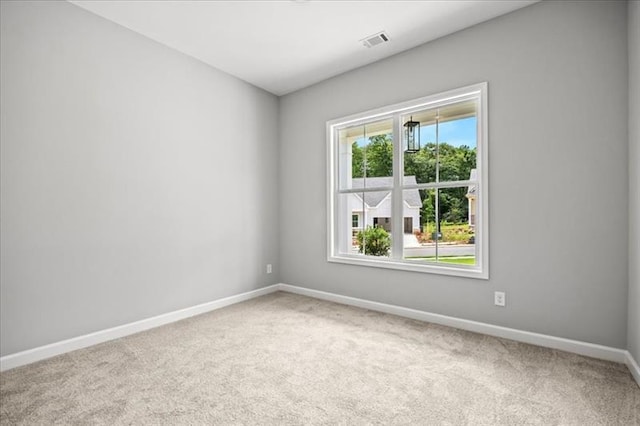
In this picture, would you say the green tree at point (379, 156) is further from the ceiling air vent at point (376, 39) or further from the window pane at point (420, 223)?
the ceiling air vent at point (376, 39)

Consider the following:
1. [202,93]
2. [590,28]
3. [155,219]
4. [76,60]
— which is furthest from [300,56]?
[590,28]

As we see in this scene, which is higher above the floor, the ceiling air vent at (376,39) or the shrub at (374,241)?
the ceiling air vent at (376,39)

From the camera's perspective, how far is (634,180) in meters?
2.07

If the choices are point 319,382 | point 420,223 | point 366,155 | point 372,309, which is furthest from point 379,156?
point 319,382

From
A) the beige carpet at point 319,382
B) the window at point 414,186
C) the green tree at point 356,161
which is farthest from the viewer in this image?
the green tree at point 356,161

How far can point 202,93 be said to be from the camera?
3.47 metres

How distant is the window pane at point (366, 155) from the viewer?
11.8 ft

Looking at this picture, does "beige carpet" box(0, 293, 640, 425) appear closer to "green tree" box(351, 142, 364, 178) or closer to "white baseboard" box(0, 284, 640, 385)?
"white baseboard" box(0, 284, 640, 385)

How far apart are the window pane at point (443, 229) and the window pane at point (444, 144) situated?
0.17 meters

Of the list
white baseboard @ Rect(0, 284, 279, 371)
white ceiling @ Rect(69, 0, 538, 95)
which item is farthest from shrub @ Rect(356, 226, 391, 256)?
white ceiling @ Rect(69, 0, 538, 95)

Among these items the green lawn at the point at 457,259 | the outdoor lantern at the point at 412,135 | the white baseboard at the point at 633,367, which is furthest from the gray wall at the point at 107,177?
the white baseboard at the point at 633,367

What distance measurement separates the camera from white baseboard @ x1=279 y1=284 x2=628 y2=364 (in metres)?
2.26

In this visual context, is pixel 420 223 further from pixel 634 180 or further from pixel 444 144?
pixel 634 180

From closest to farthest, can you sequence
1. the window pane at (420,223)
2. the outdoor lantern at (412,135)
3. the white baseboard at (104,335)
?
the white baseboard at (104,335) < the window pane at (420,223) < the outdoor lantern at (412,135)
